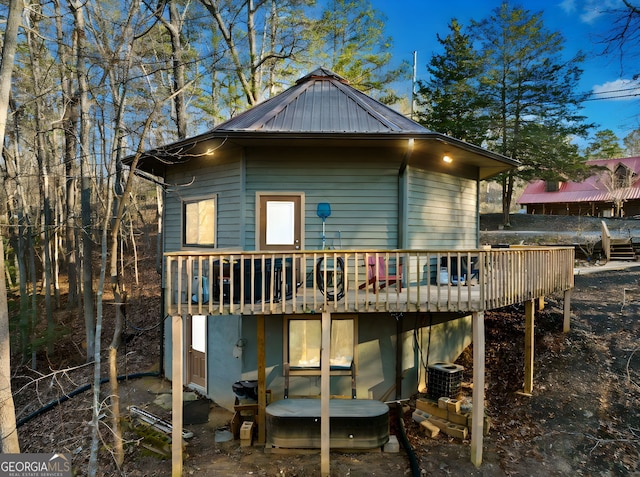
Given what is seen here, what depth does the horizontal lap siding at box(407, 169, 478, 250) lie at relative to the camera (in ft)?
26.8

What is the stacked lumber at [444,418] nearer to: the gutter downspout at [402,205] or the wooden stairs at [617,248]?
the gutter downspout at [402,205]

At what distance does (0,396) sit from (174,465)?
3686 mm

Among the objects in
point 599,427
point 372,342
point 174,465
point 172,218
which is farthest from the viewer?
point 172,218

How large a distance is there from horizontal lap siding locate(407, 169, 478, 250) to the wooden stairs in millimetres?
10940

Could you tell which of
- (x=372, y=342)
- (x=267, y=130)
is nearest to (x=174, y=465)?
(x=372, y=342)

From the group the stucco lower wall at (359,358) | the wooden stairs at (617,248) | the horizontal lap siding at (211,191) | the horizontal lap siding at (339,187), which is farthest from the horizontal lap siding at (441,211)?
the wooden stairs at (617,248)

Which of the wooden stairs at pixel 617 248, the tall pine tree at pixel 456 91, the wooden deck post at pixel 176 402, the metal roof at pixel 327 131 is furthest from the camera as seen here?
the tall pine tree at pixel 456 91

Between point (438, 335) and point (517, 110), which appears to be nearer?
point (438, 335)

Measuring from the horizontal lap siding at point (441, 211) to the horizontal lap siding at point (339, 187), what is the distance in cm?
52

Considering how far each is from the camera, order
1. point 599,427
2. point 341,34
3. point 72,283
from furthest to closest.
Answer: point 341,34 < point 72,283 < point 599,427

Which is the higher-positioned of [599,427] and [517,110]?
[517,110]

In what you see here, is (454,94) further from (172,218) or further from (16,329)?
(16,329)

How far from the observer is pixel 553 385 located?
7.83m

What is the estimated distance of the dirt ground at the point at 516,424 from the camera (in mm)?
5938
